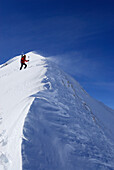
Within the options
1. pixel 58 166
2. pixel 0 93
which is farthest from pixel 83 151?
pixel 0 93

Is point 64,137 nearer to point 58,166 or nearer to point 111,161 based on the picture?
point 58,166

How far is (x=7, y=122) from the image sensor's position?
4.78m

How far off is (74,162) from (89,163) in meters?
0.57

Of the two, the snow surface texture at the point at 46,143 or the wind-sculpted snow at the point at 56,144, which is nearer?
the snow surface texture at the point at 46,143

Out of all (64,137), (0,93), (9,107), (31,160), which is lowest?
(31,160)

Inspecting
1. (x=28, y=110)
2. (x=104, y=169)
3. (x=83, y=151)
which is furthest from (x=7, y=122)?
(x=104, y=169)

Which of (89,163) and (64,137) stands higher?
(64,137)

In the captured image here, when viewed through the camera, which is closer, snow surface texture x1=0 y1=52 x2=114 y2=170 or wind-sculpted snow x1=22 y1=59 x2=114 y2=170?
snow surface texture x1=0 y1=52 x2=114 y2=170

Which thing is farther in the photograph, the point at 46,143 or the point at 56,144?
the point at 56,144

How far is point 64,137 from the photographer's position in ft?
14.4

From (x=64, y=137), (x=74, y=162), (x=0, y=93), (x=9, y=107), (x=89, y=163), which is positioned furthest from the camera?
(x=0, y=93)

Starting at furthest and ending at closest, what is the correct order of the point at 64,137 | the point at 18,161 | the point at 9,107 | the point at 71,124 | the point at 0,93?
1. the point at 0,93
2. the point at 9,107
3. the point at 71,124
4. the point at 64,137
5. the point at 18,161

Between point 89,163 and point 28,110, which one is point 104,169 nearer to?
point 89,163

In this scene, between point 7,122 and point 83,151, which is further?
point 7,122
